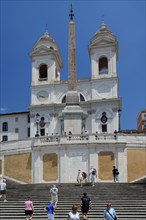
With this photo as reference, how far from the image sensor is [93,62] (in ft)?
248

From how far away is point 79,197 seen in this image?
28.8 metres

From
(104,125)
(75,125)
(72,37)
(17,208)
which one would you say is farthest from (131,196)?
(104,125)

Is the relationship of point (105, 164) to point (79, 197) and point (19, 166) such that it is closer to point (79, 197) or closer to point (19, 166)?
point (19, 166)

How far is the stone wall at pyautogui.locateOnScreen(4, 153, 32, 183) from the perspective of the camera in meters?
44.9

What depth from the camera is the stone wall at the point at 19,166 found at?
4491 centimetres

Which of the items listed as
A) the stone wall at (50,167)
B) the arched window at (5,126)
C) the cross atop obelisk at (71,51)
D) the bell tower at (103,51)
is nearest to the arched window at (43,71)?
the bell tower at (103,51)

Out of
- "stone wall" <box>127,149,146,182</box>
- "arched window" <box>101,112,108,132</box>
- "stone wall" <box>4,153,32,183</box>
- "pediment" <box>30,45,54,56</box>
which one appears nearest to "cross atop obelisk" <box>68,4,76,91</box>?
"stone wall" <box>4,153,32,183</box>

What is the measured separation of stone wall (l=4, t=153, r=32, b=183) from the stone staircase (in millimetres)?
10699

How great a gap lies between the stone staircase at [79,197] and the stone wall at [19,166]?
10699 mm

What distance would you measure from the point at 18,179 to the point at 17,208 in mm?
19091

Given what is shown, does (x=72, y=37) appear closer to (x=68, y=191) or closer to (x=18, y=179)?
(x=18, y=179)

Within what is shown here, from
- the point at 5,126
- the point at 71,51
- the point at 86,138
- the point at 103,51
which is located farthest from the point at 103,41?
the point at 86,138

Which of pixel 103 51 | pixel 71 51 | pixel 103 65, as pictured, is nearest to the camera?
pixel 71 51

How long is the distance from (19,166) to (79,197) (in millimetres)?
17846
